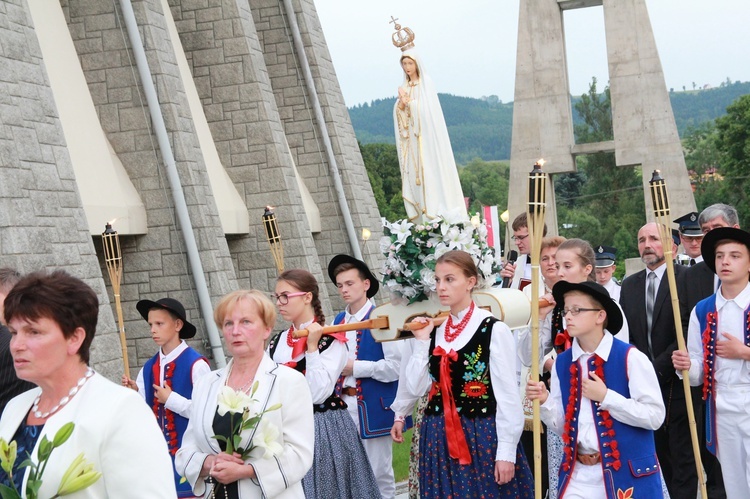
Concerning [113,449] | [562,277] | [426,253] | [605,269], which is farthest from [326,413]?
[113,449]

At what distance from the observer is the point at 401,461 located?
11789 millimetres

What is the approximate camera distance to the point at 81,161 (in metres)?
12.8

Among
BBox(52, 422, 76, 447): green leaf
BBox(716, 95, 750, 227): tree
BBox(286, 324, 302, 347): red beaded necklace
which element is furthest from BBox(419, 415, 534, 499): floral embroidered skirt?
BBox(716, 95, 750, 227): tree

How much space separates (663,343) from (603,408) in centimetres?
311

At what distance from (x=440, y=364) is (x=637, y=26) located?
Result: 23.2 metres

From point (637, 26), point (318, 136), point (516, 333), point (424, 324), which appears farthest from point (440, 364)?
point (637, 26)

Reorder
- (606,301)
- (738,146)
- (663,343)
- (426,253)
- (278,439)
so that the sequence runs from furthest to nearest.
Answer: (738,146) → (663,343) → (426,253) → (606,301) → (278,439)

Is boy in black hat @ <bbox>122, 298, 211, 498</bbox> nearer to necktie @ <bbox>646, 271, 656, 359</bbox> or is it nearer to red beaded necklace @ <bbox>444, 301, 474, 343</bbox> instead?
red beaded necklace @ <bbox>444, 301, 474, 343</bbox>

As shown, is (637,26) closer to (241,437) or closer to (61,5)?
(61,5)

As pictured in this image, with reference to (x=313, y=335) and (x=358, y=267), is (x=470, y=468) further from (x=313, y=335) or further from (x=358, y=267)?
(x=358, y=267)

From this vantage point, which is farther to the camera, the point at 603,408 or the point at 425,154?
the point at 425,154

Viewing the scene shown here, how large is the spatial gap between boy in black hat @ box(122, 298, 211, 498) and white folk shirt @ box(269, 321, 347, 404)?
26.0 inches

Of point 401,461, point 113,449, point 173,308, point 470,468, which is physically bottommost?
point 401,461

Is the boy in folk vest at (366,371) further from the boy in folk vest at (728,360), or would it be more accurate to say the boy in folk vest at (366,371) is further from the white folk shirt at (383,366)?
the boy in folk vest at (728,360)
